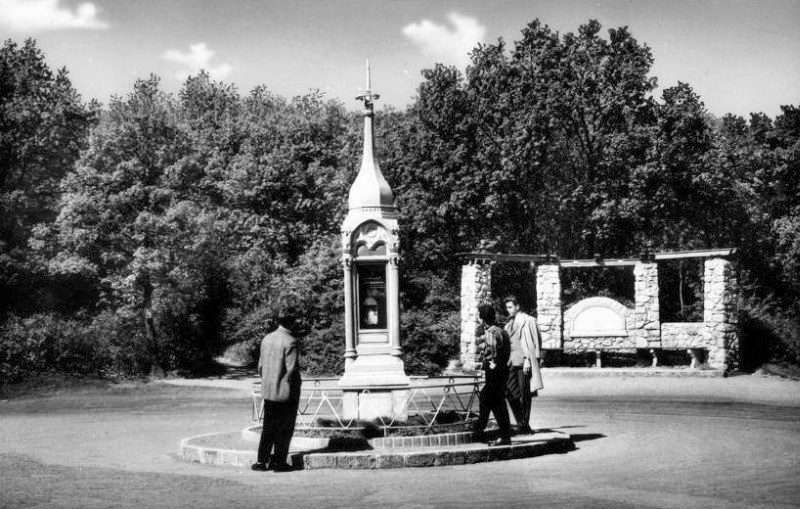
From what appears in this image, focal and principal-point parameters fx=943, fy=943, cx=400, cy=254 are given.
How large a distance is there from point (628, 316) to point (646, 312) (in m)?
0.58

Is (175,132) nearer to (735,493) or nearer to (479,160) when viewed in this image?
(479,160)

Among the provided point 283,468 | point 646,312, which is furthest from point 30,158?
point 283,468

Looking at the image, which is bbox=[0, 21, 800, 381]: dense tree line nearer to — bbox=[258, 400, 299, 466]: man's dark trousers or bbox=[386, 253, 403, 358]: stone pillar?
bbox=[386, 253, 403, 358]: stone pillar

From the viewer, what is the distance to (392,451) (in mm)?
12062

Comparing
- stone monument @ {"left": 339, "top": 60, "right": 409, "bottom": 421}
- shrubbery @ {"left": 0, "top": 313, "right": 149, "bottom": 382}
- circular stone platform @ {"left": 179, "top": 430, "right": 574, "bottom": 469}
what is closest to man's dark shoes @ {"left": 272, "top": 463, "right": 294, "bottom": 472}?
circular stone platform @ {"left": 179, "top": 430, "right": 574, "bottom": 469}

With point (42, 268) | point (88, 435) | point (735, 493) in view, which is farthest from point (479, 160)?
point (735, 493)

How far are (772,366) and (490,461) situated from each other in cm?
1884

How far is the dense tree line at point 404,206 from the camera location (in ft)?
107

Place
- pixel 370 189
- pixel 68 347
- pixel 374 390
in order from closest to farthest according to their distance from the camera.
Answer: pixel 374 390
pixel 370 189
pixel 68 347

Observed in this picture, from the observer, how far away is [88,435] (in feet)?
54.3

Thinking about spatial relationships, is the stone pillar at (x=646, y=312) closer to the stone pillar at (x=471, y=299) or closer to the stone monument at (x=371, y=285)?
the stone pillar at (x=471, y=299)

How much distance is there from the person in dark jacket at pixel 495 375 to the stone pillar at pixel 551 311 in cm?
1744

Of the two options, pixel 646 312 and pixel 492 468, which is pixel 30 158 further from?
pixel 492 468

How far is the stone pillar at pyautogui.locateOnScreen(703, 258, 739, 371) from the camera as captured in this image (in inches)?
1091
